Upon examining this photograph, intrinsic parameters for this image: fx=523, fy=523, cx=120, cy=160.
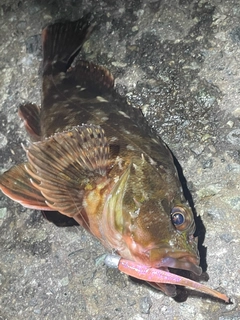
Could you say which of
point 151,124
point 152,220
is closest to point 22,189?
point 152,220

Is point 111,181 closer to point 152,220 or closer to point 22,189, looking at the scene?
point 152,220

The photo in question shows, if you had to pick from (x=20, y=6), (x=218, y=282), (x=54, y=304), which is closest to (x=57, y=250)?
(x=54, y=304)

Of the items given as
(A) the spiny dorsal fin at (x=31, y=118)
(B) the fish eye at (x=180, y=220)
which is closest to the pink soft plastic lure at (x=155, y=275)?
(B) the fish eye at (x=180, y=220)

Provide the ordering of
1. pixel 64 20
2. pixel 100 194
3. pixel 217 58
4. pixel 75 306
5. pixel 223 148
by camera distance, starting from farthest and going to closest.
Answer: pixel 64 20
pixel 217 58
pixel 223 148
pixel 75 306
pixel 100 194

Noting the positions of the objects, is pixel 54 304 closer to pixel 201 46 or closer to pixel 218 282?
pixel 218 282

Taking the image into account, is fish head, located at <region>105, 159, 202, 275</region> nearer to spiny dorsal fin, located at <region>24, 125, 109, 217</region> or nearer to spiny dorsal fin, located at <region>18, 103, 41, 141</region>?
spiny dorsal fin, located at <region>24, 125, 109, 217</region>
